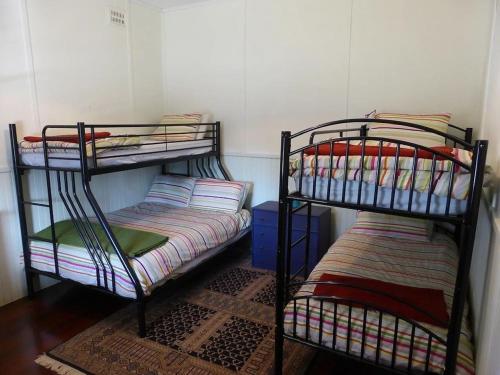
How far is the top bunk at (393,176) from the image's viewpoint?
1228 mm

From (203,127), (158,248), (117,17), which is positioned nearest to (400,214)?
(158,248)

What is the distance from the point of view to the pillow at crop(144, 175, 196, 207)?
3410 millimetres

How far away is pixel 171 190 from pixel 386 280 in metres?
2.26

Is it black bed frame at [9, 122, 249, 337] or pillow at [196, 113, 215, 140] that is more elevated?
pillow at [196, 113, 215, 140]

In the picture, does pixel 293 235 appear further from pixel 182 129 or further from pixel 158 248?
pixel 182 129

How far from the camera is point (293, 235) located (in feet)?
9.89

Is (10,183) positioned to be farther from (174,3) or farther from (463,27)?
(463,27)

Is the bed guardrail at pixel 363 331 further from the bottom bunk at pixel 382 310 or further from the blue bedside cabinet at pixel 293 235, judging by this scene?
the blue bedside cabinet at pixel 293 235

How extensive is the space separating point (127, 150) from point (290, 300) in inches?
61.5

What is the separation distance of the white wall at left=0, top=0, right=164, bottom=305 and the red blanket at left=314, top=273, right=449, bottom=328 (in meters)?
2.21

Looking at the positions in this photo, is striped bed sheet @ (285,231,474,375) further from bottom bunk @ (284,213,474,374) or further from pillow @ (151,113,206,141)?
pillow @ (151,113,206,141)

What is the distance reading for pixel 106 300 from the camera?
2.60m

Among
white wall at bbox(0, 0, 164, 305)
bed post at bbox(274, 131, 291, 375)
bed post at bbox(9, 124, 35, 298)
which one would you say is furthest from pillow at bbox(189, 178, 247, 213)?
bed post at bbox(274, 131, 291, 375)

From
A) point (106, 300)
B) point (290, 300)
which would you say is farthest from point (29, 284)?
point (290, 300)
